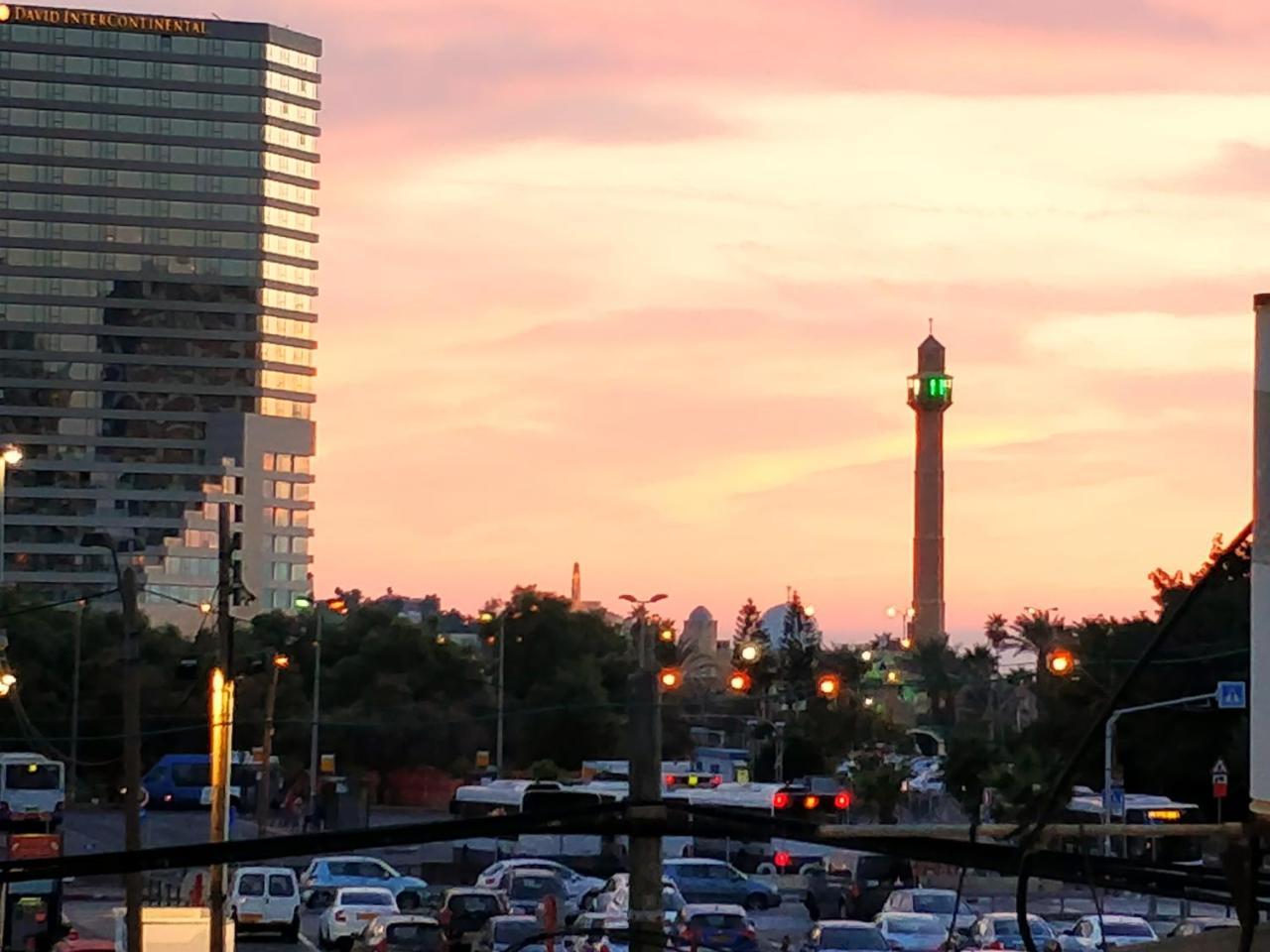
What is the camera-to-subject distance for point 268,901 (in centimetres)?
4497

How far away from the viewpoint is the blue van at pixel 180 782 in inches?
3145

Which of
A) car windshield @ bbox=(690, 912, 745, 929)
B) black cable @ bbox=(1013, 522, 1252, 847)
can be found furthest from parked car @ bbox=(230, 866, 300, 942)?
black cable @ bbox=(1013, 522, 1252, 847)

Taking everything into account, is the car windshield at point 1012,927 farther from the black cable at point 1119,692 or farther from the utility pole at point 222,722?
the black cable at point 1119,692

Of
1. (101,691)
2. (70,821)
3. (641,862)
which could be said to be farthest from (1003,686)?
(641,862)

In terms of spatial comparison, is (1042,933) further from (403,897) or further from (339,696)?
(339,696)

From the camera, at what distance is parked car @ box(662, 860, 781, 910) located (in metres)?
46.7

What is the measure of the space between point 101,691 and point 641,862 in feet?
266

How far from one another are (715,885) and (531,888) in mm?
3679

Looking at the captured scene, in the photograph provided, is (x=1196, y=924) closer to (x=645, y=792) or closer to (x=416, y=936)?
(x=416, y=936)

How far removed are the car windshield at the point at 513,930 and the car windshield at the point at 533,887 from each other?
422 inches

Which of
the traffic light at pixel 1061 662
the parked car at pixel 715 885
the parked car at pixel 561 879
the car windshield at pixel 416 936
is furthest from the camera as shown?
the parked car at pixel 561 879

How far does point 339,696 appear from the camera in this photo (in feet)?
304

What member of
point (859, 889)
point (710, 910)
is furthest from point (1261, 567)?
point (859, 889)

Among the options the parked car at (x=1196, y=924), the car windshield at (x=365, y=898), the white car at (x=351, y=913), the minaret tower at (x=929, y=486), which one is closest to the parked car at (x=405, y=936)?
the white car at (x=351, y=913)
